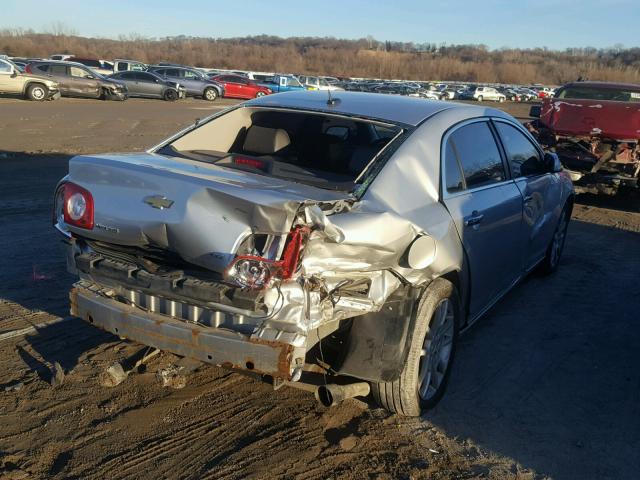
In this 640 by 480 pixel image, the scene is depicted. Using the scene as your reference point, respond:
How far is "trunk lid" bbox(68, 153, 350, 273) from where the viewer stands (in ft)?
10.3

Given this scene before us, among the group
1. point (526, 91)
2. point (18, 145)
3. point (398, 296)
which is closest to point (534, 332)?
point (398, 296)

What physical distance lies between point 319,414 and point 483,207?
67.8 inches

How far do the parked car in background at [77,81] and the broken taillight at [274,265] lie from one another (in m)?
28.0

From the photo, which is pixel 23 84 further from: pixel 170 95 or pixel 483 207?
pixel 483 207

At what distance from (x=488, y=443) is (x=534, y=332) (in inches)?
73.1

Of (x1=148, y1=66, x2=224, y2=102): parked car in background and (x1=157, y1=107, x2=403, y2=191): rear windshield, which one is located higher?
(x1=157, y1=107, x2=403, y2=191): rear windshield

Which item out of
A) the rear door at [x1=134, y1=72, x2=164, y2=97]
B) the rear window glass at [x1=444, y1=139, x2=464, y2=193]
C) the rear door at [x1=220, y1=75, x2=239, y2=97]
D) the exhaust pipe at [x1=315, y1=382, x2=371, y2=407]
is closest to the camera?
the exhaust pipe at [x1=315, y1=382, x2=371, y2=407]

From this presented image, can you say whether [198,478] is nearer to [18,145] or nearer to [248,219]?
[248,219]

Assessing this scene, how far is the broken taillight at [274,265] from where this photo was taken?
3.06 metres

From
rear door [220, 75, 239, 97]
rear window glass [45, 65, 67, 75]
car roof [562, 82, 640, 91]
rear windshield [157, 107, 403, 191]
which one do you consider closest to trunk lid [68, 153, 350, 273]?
rear windshield [157, 107, 403, 191]

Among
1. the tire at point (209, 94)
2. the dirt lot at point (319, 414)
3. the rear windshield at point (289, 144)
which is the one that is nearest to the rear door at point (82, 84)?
the tire at point (209, 94)

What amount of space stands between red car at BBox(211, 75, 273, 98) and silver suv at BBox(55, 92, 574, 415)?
35.0 meters

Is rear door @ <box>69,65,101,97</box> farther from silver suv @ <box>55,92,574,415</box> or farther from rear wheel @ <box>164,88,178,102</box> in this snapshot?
silver suv @ <box>55,92,574,415</box>

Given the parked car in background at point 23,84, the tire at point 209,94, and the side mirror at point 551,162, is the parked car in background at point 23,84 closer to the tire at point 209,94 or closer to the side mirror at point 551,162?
the tire at point 209,94
